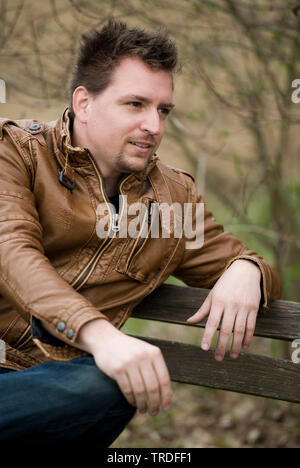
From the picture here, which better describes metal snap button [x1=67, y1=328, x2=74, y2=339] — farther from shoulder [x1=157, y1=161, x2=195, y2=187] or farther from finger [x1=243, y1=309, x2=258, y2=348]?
shoulder [x1=157, y1=161, x2=195, y2=187]

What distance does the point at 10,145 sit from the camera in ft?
7.18

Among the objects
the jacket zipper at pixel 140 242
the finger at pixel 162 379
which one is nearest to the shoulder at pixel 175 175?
the jacket zipper at pixel 140 242

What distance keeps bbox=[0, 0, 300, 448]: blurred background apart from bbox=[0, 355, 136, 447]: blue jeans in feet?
6.25

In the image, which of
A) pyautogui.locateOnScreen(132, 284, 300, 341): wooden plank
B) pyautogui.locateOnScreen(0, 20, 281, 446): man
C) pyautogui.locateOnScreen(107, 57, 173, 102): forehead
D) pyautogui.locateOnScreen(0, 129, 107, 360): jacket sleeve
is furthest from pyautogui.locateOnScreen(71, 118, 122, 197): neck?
pyautogui.locateOnScreen(132, 284, 300, 341): wooden plank

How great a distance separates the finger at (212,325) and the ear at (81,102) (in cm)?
93

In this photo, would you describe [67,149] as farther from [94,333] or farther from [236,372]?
[236,372]

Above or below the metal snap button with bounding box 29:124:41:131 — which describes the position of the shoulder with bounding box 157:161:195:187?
below

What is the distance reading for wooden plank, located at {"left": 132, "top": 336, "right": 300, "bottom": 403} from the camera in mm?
2613

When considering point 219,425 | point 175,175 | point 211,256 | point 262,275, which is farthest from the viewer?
point 219,425

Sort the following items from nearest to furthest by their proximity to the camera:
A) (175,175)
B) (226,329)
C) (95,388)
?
(95,388) < (226,329) < (175,175)

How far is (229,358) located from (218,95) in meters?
1.46

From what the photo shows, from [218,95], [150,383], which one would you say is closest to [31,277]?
[150,383]

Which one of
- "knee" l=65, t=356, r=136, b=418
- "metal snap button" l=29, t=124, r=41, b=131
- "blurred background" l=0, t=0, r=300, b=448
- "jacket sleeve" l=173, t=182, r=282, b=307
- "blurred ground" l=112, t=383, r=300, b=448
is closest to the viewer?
"knee" l=65, t=356, r=136, b=418

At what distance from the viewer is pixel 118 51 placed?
89.3 inches
